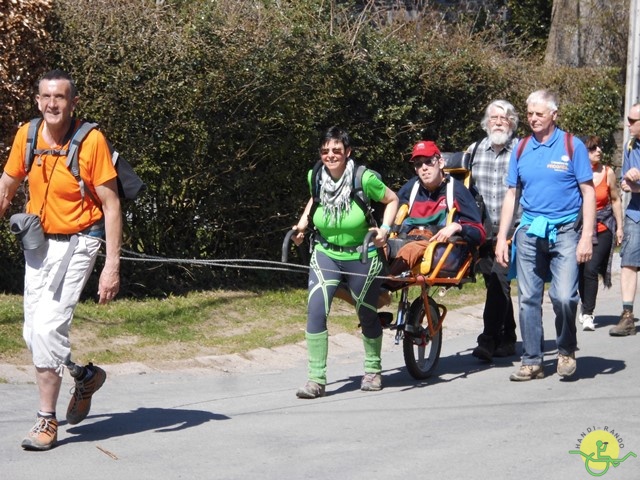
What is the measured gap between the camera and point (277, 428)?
6691 mm

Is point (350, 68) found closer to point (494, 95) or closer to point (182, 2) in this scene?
point (182, 2)

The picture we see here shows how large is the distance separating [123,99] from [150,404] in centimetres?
363

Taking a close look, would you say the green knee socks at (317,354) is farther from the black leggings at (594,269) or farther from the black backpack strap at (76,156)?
the black leggings at (594,269)

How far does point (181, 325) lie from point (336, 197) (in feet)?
9.60

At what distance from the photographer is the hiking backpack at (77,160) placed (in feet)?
19.7

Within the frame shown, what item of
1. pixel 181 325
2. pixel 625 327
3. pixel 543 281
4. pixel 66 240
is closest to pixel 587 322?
pixel 625 327

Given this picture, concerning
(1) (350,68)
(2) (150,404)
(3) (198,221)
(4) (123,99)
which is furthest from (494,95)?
(2) (150,404)

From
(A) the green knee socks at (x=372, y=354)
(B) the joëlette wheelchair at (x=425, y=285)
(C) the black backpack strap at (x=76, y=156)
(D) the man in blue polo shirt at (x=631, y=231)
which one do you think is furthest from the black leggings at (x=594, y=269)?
(C) the black backpack strap at (x=76, y=156)

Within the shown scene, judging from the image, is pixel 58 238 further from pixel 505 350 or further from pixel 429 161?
pixel 505 350

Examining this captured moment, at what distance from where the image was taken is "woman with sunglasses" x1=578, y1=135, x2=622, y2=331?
10.6m

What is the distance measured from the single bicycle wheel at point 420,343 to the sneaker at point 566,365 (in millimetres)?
927

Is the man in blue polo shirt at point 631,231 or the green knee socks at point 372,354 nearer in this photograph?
the green knee socks at point 372,354

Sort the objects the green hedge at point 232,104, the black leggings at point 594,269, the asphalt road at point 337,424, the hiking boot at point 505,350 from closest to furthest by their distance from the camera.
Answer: the asphalt road at point 337,424 → the hiking boot at point 505,350 → the green hedge at point 232,104 → the black leggings at point 594,269

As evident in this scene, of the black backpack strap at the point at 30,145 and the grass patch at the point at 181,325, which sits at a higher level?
the black backpack strap at the point at 30,145
